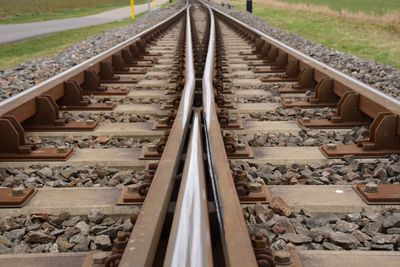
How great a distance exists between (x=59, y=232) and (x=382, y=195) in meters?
1.49

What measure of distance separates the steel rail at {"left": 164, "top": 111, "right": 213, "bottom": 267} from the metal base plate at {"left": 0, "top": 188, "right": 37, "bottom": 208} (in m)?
0.82

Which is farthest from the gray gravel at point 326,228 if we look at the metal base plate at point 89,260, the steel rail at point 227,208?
the metal base plate at point 89,260

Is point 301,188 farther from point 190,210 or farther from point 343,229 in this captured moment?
point 190,210

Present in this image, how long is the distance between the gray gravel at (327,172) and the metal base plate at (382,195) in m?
0.19

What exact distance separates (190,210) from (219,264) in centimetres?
22

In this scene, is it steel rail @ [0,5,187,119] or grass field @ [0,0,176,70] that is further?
grass field @ [0,0,176,70]

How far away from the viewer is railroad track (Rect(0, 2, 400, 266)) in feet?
6.72

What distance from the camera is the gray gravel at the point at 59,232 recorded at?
7.58 ft

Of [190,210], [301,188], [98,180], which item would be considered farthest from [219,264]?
[98,180]

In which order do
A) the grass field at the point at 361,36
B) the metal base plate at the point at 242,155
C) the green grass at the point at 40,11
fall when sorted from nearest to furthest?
the metal base plate at the point at 242,155 < the grass field at the point at 361,36 < the green grass at the point at 40,11

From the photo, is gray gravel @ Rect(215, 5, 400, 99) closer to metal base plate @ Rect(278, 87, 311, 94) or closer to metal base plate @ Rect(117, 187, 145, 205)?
metal base plate @ Rect(278, 87, 311, 94)

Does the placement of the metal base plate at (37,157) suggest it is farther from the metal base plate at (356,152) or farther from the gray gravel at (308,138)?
the metal base plate at (356,152)

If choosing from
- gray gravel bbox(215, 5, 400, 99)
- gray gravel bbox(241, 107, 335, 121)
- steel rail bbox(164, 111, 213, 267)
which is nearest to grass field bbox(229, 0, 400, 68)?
gray gravel bbox(215, 5, 400, 99)

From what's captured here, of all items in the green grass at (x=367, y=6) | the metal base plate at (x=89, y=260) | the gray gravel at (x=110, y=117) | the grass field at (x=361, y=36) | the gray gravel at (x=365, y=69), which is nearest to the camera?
the metal base plate at (x=89, y=260)
